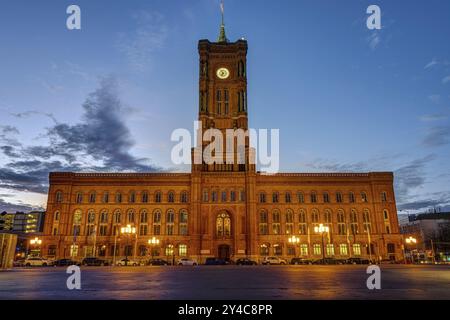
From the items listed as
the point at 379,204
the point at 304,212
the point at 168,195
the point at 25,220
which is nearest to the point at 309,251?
the point at 304,212

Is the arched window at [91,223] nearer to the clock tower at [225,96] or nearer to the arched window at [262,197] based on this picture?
the clock tower at [225,96]

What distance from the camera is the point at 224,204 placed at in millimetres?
61750

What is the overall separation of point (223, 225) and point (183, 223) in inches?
293

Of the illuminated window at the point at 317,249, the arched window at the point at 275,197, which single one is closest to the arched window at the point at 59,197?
the arched window at the point at 275,197

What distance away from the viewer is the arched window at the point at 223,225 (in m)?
61.8

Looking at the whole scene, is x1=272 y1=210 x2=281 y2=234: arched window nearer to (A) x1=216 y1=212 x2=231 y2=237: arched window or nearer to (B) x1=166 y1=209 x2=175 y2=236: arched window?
(A) x1=216 y1=212 x2=231 y2=237: arched window

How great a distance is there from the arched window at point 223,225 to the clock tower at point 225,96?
909 centimetres

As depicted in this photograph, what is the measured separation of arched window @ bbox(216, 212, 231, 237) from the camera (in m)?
61.8

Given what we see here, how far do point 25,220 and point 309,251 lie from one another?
179455mm

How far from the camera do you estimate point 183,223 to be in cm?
6241

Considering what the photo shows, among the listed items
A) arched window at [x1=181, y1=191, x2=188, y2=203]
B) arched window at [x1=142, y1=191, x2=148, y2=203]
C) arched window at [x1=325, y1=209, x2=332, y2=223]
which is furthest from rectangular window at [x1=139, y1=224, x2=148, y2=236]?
arched window at [x1=325, y1=209, x2=332, y2=223]
